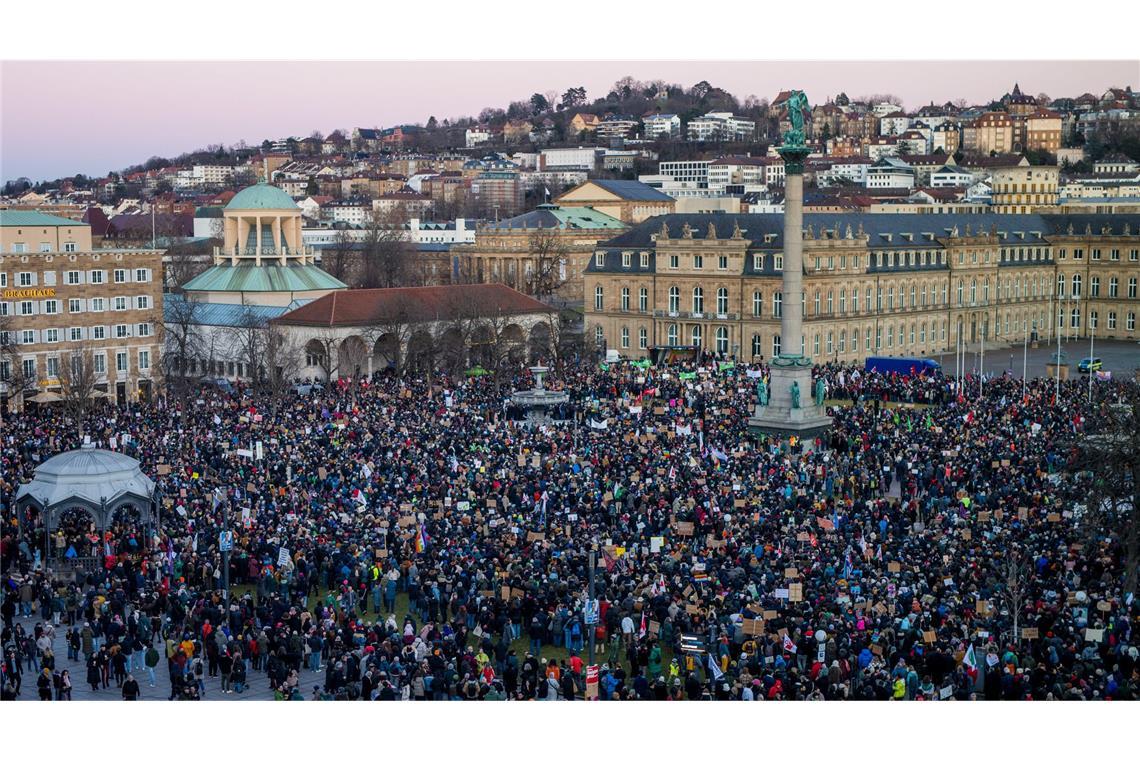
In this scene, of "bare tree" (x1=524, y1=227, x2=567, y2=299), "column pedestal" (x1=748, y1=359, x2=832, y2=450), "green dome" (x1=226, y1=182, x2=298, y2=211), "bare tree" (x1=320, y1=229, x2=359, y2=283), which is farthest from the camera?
"bare tree" (x1=320, y1=229, x2=359, y2=283)

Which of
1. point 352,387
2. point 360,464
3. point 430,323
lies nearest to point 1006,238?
point 430,323

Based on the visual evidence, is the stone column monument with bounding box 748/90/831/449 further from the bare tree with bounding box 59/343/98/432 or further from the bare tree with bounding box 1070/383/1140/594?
the bare tree with bounding box 59/343/98/432

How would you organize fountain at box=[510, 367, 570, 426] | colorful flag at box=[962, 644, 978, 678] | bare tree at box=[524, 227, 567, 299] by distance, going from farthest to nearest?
bare tree at box=[524, 227, 567, 299], fountain at box=[510, 367, 570, 426], colorful flag at box=[962, 644, 978, 678]

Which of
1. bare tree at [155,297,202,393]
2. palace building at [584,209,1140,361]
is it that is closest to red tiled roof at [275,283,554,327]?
bare tree at [155,297,202,393]

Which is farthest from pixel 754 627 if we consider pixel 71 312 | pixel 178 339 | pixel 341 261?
pixel 341 261

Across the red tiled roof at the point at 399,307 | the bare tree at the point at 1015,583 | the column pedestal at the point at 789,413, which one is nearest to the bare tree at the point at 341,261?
the red tiled roof at the point at 399,307

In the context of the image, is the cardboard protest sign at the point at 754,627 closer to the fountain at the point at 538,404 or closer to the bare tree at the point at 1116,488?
the bare tree at the point at 1116,488
